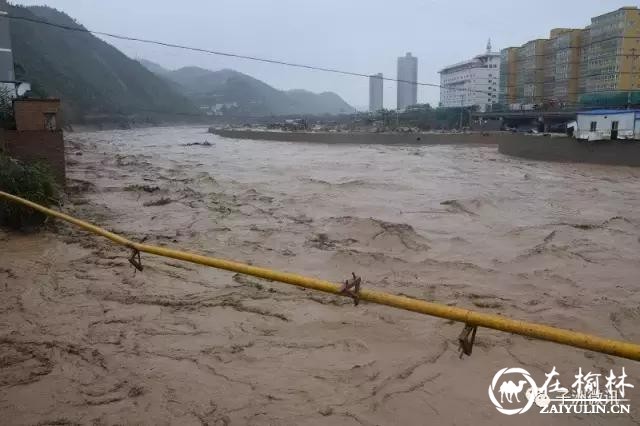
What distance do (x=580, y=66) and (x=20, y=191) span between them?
44.8 meters

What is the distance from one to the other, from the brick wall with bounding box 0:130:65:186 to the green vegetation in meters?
1.82

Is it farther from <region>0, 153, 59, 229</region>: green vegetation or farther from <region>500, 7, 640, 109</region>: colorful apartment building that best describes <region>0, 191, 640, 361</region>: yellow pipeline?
<region>500, 7, 640, 109</region>: colorful apartment building

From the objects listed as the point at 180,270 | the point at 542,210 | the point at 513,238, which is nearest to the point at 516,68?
the point at 542,210

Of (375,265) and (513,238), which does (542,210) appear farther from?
(375,265)

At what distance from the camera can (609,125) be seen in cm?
2064

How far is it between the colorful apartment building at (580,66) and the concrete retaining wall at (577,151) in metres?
9.47

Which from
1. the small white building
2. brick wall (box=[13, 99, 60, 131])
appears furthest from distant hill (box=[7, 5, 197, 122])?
the small white building

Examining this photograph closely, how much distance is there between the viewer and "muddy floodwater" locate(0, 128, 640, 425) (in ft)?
10.5

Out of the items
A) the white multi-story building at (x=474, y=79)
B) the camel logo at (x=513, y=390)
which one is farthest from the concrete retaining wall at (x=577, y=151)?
the white multi-story building at (x=474, y=79)

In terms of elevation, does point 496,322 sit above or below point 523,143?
below

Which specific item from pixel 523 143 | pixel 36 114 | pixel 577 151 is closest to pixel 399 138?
pixel 523 143

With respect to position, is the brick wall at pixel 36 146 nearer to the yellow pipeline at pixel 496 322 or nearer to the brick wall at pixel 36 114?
the brick wall at pixel 36 114

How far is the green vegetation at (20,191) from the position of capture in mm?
6723

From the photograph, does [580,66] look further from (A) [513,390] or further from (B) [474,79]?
(A) [513,390]
